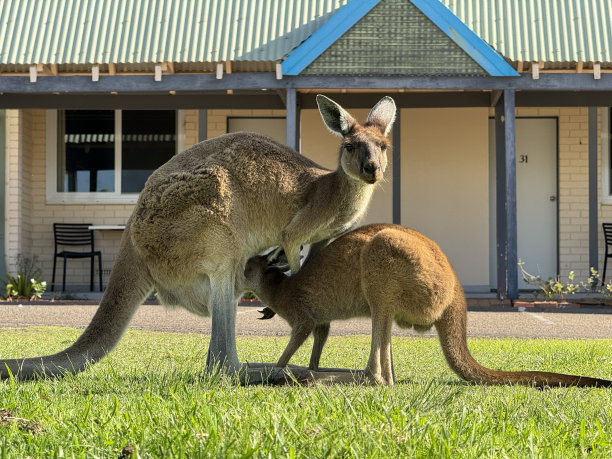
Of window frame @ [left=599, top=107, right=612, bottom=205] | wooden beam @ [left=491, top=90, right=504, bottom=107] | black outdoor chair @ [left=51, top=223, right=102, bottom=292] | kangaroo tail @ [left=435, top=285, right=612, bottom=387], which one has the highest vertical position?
wooden beam @ [left=491, top=90, right=504, bottom=107]

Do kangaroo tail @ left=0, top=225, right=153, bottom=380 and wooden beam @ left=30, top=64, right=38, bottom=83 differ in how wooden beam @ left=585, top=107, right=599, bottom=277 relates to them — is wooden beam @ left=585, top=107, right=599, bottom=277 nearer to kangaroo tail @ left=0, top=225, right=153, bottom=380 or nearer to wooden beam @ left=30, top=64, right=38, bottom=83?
wooden beam @ left=30, top=64, right=38, bottom=83

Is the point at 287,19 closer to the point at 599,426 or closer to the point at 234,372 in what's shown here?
the point at 234,372

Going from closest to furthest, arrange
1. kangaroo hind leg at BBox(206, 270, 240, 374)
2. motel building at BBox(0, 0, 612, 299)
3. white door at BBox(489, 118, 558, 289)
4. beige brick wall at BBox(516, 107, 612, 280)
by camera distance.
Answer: kangaroo hind leg at BBox(206, 270, 240, 374) → motel building at BBox(0, 0, 612, 299) → beige brick wall at BBox(516, 107, 612, 280) → white door at BBox(489, 118, 558, 289)

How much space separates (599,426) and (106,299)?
297 centimetres

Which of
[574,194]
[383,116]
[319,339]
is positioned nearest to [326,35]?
[574,194]

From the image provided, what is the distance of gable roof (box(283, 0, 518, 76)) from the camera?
13203 millimetres

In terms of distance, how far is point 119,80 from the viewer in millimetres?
13961

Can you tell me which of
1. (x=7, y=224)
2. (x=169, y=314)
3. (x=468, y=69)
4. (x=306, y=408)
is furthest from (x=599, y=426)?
(x=7, y=224)

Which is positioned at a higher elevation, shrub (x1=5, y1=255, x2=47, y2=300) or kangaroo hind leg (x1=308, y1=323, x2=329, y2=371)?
kangaroo hind leg (x1=308, y1=323, x2=329, y2=371)

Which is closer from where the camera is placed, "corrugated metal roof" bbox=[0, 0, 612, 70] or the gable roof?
the gable roof

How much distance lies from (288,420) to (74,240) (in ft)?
45.4

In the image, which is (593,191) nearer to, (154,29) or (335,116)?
(154,29)

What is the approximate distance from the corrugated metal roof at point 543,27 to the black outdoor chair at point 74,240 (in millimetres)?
7831

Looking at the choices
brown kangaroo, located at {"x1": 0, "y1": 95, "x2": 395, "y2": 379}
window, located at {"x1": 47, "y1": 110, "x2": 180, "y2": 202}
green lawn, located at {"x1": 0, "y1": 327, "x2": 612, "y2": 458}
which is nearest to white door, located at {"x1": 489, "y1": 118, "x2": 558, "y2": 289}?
window, located at {"x1": 47, "y1": 110, "x2": 180, "y2": 202}
